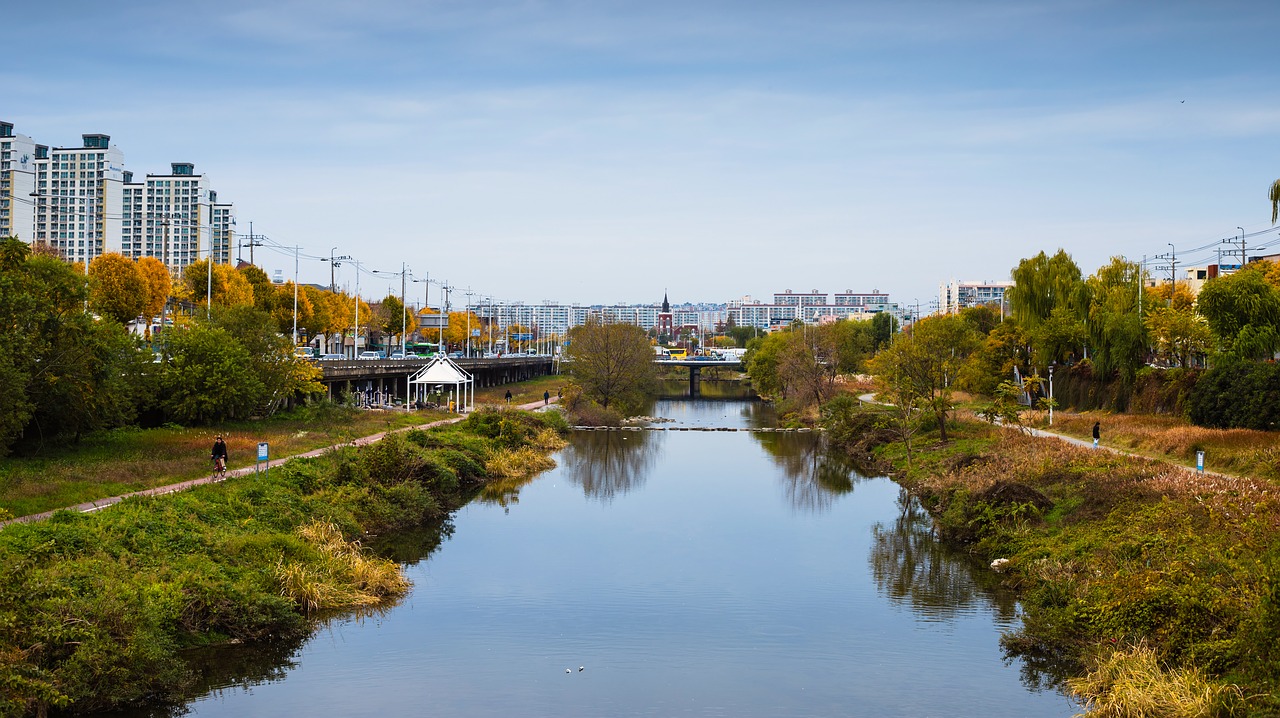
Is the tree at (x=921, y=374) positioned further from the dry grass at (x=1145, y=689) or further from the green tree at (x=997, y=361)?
the dry grass at (x=1145, y=689)

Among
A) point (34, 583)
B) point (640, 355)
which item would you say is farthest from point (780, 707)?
point (640, 355)

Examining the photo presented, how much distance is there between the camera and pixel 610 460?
53.7 metres

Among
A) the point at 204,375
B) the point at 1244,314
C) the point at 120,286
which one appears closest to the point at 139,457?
the point at 204,375

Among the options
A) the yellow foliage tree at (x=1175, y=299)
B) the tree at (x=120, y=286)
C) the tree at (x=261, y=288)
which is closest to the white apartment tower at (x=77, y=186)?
the tree at (x=261, y=288)

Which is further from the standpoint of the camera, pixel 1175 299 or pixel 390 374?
pixel 390 374

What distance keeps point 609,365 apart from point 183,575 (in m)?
60.8

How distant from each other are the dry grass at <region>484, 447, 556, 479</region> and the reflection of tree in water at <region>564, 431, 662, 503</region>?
1.27 meters

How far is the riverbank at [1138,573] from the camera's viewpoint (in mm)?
15258

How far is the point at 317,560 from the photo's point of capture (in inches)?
930

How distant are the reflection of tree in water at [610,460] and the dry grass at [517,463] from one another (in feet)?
4.15

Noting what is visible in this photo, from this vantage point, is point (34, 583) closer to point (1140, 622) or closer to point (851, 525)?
point (1140, 622)

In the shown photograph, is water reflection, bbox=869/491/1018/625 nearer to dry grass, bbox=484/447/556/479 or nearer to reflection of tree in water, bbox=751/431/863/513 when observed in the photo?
reflection of tree in water, bbox=751/431/863/513

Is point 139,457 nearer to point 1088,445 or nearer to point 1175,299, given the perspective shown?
point 1088,445

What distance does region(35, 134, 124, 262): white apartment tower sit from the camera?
443 ft
